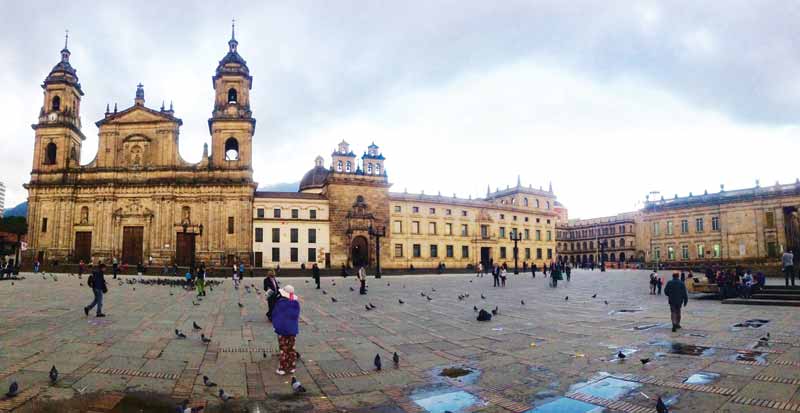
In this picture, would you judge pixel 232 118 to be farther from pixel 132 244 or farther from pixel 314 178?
pixel 314 178

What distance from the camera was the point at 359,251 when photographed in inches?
2169

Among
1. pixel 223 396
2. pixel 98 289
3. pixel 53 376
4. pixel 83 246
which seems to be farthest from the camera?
pixel 83 246

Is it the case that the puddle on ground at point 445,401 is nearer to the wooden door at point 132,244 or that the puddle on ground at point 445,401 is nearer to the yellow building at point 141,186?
the yellow building at point 141,186

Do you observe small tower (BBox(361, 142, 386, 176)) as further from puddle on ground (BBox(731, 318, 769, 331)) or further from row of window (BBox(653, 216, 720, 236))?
puddle on ground (BBox(731, 318, 769, 331))

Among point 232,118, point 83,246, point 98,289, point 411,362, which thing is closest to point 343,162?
point 232,118

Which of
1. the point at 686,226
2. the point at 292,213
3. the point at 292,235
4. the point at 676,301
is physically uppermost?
the point at 292,213

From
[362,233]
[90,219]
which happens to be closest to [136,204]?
[90,219]

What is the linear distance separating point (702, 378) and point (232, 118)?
1945 inches

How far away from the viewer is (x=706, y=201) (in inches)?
2424

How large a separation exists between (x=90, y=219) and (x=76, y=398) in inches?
1999

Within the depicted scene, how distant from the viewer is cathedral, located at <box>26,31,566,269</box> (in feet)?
155

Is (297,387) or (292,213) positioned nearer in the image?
(297,387)

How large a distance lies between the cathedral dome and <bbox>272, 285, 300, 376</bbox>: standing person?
2345 inches

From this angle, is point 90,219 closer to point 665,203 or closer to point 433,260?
point 433,260
